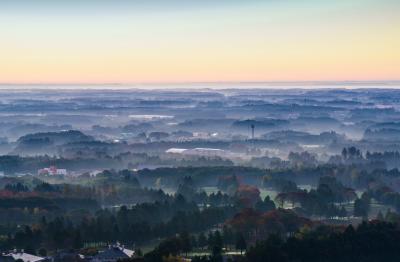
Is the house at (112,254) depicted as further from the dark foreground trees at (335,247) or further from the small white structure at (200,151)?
the small white structure at (200,151)

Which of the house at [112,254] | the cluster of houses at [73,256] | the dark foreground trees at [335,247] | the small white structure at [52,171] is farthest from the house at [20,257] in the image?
the small white structure at [52,171]

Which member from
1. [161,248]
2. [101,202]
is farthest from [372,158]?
[161,248]

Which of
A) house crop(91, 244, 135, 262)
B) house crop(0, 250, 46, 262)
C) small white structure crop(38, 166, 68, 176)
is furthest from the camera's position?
small white structure crop(38, 166, 68, 176)

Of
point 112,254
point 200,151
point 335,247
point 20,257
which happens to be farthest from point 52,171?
point 335,247

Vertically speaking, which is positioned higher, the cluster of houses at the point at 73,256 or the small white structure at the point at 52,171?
the cluster of houses at the point at 73,256

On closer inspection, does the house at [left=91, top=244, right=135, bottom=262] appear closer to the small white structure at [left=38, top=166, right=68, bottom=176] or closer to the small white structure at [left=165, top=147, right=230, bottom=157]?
the small white structure at [left=38, top=166, right=68, bottom=176]

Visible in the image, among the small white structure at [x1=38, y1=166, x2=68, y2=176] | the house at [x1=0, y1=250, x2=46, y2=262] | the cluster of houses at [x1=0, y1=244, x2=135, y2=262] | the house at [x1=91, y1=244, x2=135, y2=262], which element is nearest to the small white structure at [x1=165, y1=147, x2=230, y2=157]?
the small white structure at [x1=38, y1=166, x2=68, y2=176]

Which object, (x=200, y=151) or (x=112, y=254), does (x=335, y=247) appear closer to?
(x=112, y=254)
